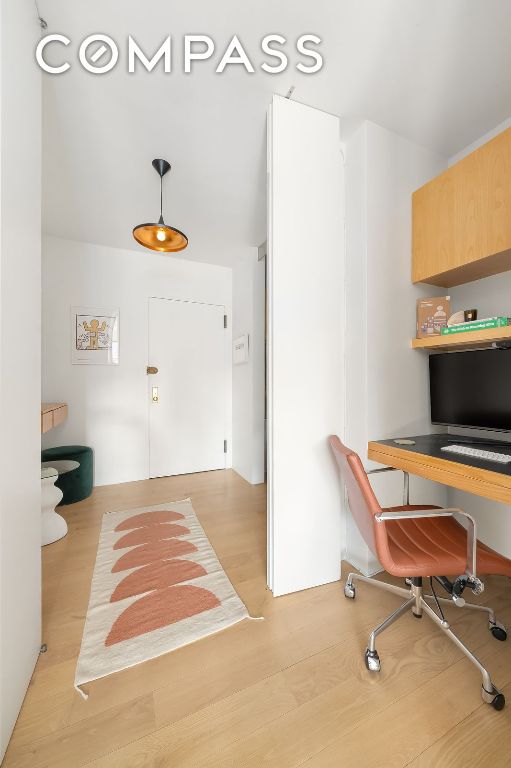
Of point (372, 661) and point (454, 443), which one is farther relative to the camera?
point (454, 443)

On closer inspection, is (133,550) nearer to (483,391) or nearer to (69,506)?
(69,506)

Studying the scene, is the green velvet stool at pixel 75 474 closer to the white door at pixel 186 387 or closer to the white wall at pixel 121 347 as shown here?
the white wall at pixel 121 347

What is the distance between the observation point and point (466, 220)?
1.53 m

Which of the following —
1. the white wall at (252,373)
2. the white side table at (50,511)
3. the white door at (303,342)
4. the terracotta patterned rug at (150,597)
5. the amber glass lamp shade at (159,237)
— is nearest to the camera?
the terracotta patterned rug at (150,597)

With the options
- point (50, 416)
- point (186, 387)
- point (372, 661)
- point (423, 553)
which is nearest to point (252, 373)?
point (186, 387)

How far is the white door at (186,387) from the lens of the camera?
329cm

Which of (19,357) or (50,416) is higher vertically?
(19,357)

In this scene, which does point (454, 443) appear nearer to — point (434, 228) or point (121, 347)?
point (434, 228)

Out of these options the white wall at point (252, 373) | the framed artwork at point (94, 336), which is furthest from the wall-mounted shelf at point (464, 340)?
the framed artwork at point (94, 336)

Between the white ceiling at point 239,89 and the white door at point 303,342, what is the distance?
244 mm

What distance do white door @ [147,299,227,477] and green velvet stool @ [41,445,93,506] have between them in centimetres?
65

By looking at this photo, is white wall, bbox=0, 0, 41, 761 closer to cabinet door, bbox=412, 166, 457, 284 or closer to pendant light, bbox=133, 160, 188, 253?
pendant light, bbox=133, 160, 188, 253

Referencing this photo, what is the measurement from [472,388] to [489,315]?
516 mm

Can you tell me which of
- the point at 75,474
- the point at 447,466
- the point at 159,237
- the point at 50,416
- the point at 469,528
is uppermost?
the point at 159,237
